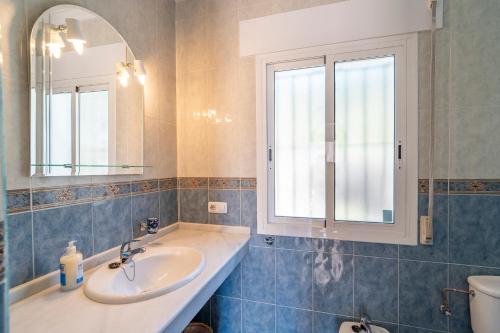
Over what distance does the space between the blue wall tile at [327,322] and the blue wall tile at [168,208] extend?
1168 millimetres

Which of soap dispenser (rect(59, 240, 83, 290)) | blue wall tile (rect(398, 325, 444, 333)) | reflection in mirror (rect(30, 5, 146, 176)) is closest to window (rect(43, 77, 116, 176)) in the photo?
reflection in mirror (rect(30, 5, 146, 176))

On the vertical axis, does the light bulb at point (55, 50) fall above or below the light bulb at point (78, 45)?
below

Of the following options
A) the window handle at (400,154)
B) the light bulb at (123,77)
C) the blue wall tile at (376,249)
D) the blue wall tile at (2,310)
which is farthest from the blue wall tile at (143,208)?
the window handle at (400,154)

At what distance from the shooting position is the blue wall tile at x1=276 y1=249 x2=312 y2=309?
1548mm

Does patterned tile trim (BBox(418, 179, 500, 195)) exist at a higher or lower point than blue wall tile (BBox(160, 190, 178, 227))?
higher

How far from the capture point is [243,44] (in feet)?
5.47

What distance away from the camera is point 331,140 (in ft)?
A: 5.02

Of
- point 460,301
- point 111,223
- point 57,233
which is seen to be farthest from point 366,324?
point 57,233

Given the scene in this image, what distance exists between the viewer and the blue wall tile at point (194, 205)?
5.90ft

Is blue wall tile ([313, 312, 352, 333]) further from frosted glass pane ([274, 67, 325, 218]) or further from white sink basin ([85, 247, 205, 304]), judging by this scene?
white sink basin ([85, 247, 205, 304])

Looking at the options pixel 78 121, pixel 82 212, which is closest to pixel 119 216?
pixel 82 212

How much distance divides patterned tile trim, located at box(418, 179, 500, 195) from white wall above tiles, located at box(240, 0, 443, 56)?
0.86m

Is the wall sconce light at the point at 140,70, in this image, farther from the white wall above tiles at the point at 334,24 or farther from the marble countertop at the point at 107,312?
the marble countertop at the point at 107,312

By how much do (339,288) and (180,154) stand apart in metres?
1.43
